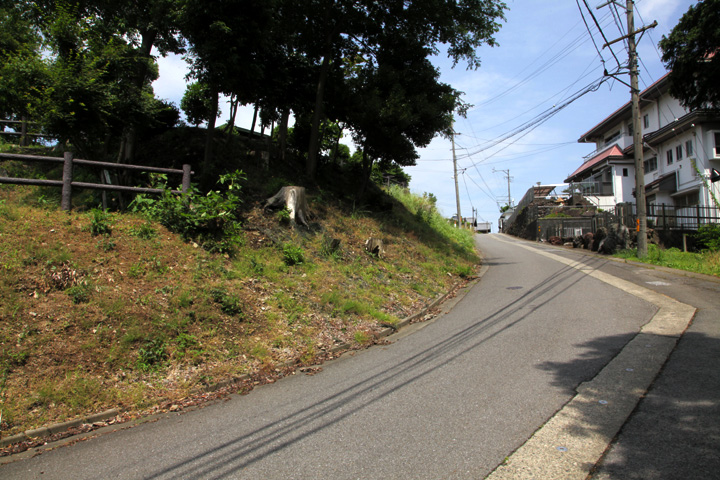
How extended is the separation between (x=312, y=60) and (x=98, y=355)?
16110 millimetres

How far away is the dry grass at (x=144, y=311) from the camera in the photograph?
5488 mm

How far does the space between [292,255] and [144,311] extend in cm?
424

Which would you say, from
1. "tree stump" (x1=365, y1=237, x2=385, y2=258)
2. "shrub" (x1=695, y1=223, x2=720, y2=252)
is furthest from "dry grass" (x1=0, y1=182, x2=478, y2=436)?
"shrub" (x1=695, y1=223, x2=720, y2=252)

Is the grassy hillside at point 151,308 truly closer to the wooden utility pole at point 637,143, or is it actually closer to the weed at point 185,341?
the weed at point 185,341

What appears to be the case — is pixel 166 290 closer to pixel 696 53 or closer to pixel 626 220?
pixel 696 53

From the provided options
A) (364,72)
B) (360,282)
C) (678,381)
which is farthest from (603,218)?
(678,381)

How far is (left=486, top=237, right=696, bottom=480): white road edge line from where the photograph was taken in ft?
12.3

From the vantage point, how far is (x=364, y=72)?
694 inches

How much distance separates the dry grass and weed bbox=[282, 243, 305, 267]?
0.15 metres

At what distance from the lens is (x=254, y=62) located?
1411 centimetres

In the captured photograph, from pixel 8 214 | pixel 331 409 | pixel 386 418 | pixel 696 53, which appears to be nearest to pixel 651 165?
pixel 696 53

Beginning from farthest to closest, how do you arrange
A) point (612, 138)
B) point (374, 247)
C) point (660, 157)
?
point (612, 138)
point (660, 157)
point (374, 247)

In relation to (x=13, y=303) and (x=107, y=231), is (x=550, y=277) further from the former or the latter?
(x=13, y=303)

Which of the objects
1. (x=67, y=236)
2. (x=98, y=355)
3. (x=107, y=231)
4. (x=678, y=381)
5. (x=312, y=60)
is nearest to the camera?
(x=678, y=381)
